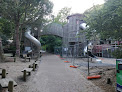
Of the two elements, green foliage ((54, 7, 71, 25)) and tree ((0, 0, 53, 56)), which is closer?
tree ((0, 0, 53, 56))

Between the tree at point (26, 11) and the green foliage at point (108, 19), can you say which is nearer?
the green foliage at point (108, 19)

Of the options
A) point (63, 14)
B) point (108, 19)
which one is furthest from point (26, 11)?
point (63, 14)

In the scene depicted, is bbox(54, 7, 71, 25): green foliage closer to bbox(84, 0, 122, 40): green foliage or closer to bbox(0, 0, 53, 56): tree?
bbox(0, 0, 53, 56): tree

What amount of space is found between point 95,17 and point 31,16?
51.6ft

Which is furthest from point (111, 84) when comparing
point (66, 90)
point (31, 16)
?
point (31, 16)

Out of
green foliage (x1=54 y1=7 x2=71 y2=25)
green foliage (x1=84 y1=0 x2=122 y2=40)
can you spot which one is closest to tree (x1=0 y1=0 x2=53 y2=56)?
green foliage (x1=84 y1=0 x2=122 y2=40)

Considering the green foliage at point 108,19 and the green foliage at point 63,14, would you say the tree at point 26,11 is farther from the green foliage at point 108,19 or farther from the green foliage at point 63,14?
the green foliage at point 63,14

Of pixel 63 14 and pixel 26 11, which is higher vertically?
pixel 63 14

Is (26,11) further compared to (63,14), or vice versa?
(63,14)

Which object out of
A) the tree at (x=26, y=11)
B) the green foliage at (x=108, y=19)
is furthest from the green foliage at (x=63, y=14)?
the green foliage at (x=108, y=19)

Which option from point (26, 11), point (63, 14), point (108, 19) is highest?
point (63, 14)

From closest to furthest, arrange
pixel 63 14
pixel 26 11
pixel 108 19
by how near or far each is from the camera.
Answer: pixel 108 19
pixel 26 11
pixel 63 14

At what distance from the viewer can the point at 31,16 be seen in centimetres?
2045

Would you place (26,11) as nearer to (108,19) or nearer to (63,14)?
(108,19)
